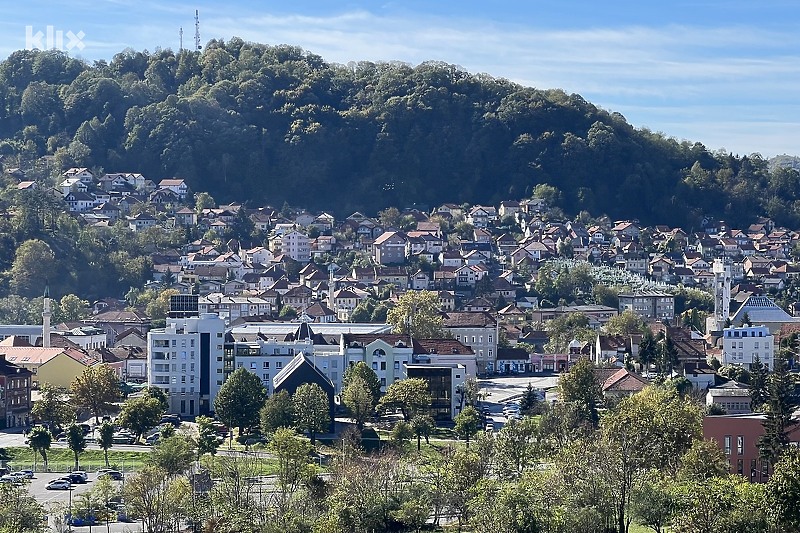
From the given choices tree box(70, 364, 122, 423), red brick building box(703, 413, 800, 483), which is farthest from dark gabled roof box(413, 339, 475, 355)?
red brick building box(703, 413, 800, 483)

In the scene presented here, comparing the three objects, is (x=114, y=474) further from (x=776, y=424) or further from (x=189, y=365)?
(x=776, y=424)

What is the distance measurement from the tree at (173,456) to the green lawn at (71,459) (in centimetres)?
167

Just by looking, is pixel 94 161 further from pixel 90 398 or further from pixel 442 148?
pixel 90 398

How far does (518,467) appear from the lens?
27.5 metres

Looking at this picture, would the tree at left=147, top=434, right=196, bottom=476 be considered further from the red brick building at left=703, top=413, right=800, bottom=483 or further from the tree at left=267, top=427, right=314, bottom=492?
the red brick building at left=703, top=413, right=800, bottom=483

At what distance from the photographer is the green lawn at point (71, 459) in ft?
97.9

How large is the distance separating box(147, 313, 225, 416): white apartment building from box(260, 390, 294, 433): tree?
4.94 metres

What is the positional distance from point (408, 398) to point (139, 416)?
6234mm

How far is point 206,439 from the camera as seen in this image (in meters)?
29.8

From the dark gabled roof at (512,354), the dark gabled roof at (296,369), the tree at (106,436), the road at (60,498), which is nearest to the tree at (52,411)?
the tree at (106,436)

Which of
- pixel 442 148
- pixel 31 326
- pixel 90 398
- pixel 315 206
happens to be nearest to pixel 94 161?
pixel 315 206

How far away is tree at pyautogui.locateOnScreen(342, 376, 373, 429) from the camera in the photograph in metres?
33.9

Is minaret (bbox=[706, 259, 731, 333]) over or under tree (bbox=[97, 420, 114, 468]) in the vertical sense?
over

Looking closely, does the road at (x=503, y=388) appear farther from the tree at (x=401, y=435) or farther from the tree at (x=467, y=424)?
the tree at (x=401, y=435)
